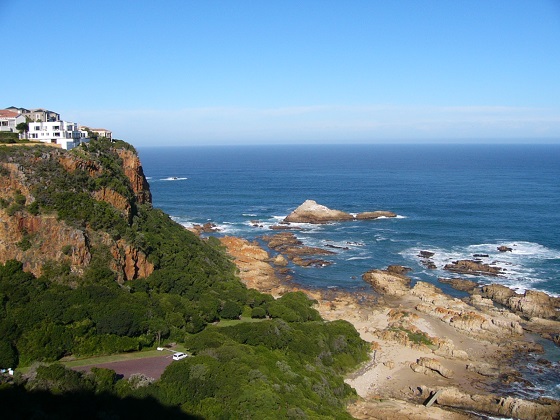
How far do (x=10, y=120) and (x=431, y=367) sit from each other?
53.3 metres

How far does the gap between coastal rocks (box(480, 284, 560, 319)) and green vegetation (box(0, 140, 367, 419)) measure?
20268 mm

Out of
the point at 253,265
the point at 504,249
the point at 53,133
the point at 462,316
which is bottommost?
the point at 462,316

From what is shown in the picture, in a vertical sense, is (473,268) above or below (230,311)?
below

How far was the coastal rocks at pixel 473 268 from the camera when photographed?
212ft

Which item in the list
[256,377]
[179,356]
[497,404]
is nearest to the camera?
[256,377]

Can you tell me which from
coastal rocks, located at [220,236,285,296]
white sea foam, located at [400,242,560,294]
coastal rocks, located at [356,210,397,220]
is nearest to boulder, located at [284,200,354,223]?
coastal rocks, located at [356,210,397,220]

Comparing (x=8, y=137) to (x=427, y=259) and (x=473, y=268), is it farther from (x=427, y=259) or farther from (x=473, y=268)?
(x=473, y=268)

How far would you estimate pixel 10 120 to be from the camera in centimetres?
5934

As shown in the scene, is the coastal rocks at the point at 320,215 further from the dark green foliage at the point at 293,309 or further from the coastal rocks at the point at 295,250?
the dark green foliage at the point at 293,309

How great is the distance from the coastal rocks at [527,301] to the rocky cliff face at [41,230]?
1472 inches

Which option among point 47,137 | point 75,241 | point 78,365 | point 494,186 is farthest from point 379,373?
point 494,186

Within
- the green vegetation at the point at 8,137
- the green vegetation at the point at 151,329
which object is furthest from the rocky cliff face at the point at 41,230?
the green vegetation at the point at 8,137

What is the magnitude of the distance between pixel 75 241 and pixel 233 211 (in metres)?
67.0

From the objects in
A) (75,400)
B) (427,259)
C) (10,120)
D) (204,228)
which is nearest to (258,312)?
(75,400)
